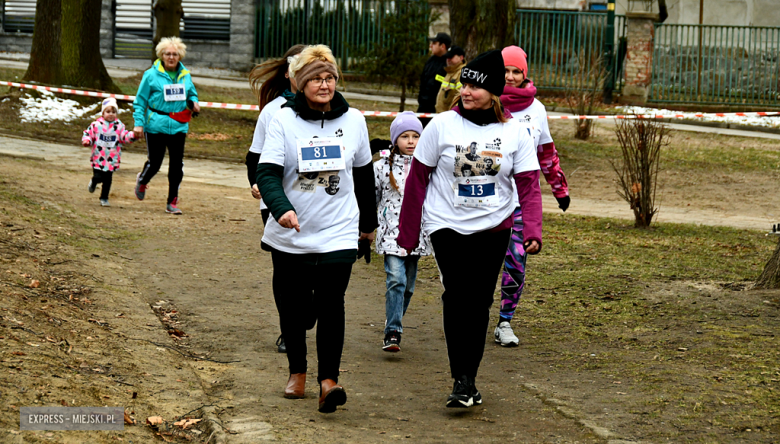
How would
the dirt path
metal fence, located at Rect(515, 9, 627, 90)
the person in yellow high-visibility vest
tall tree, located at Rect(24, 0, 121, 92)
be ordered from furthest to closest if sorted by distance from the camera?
metal fence, located at Rect(515, 9, 627, 90), tall tree, located at Rect(24, 0, 121, 92), the person in yellow high-visibility vest, the dirt path

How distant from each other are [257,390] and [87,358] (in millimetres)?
913

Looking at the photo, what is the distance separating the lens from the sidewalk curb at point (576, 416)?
446 centimetres

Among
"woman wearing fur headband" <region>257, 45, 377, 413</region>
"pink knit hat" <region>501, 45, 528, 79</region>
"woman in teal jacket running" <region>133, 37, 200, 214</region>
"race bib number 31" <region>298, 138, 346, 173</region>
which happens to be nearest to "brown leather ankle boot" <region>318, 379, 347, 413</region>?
"woman wearing fur headband" <region>257, 45, 377, 413</region>

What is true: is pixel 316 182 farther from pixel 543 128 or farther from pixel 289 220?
pixel 543 128

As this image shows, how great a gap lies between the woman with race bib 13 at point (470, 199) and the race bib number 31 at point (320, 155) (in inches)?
16.9

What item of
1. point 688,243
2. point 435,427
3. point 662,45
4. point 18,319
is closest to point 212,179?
point 688,243

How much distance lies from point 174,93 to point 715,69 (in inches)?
754

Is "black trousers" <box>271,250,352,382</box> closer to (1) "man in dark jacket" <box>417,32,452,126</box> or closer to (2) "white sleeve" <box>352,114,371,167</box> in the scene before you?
(2) "white sleeve" <box>352,114,371,167</box>

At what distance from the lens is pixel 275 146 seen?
472cm

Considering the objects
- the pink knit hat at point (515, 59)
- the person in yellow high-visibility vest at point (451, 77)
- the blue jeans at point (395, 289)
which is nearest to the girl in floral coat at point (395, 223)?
the blue jeans at point (395, 289)

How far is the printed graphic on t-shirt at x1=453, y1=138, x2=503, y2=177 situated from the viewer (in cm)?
485

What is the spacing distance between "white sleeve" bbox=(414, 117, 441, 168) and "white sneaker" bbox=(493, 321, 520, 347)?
187 cm

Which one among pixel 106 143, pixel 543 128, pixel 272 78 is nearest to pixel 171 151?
pixel 106 143

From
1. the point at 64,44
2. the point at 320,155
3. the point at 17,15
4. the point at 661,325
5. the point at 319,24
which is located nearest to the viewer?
the point at 320,155
